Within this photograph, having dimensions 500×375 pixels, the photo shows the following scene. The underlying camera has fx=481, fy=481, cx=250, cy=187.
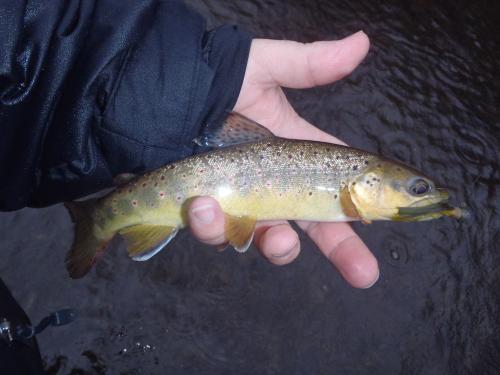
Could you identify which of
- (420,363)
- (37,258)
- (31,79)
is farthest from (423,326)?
(31,79)

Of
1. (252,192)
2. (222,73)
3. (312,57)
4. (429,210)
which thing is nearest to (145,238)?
(252,192)

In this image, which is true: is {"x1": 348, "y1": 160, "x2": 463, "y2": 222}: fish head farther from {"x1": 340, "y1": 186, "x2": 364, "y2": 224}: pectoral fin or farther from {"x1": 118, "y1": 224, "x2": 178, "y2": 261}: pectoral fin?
{"x1": 118, "y1": 224, "x2": 178, "y2": 261}: pectoral fin

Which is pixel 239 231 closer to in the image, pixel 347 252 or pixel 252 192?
pixel 252 192

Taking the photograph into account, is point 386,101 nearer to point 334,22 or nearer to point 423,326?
point 334,22

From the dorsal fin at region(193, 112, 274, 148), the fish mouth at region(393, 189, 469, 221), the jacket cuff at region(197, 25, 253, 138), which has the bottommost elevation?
the fish mouth at region(393, 189, 469, 221)

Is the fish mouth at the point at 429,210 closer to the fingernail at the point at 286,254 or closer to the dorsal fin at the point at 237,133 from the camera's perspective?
the fingernail at the point at 286,254

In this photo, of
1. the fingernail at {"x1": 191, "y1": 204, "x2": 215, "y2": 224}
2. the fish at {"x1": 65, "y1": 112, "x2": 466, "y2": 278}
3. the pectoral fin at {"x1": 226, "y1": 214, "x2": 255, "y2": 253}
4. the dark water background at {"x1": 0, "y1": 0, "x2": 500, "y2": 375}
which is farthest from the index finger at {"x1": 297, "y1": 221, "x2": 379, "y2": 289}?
the dark water background at {"x1": 0, "y1": 0, "x2": 500, "y2": 375}
